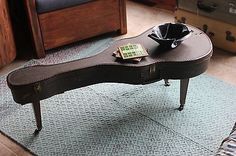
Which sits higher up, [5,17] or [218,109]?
[5,17]

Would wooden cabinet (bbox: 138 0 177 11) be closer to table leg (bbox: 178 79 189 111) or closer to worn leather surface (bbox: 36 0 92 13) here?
worn leather surface (bbox: 36 0 92 13)

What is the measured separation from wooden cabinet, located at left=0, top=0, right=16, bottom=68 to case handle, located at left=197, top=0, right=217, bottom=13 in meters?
1.30

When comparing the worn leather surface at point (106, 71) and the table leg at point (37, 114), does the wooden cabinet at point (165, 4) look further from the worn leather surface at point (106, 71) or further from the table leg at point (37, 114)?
the table leg at point (37, 114)

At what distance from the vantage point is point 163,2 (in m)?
3.23

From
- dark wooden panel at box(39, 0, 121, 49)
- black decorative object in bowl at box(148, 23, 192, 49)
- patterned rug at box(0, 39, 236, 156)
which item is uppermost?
black decorative object in bowl at box(148, 23, 192, 49)

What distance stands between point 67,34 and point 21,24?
38 cm

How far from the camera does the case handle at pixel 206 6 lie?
241 cm

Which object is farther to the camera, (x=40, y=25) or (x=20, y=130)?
(x=40, y=25)

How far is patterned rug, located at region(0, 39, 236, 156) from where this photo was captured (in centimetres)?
181

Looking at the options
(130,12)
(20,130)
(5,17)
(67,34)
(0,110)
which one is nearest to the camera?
(20,130)

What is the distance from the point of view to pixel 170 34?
6.39ft

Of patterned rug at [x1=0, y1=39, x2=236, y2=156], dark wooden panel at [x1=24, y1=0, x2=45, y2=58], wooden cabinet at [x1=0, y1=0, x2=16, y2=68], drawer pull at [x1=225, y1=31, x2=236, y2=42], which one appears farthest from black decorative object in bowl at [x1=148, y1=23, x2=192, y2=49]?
wooden cabinet at [x1=0, y1=0, x2=16, y2=68]

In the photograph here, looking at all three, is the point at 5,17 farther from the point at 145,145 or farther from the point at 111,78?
the point at 145,145

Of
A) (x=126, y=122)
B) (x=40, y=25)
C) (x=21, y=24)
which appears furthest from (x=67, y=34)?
(x=126, y=122)
